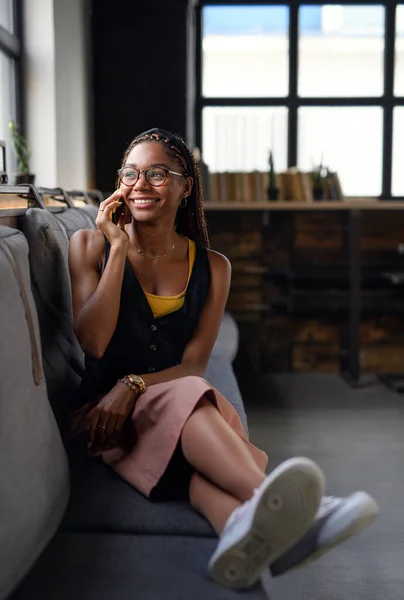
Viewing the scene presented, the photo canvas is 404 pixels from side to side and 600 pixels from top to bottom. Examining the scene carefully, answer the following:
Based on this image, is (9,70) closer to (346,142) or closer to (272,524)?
(346,142)

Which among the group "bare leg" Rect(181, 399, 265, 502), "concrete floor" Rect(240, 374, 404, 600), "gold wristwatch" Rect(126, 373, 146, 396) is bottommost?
"concrete floor" Rect(240, 374, 404, 600)

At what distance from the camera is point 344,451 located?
2963 millimetres

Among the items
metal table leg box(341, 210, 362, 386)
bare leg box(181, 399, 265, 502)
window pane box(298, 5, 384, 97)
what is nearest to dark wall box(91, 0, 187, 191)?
window pane box(298, 5, 384, 97)

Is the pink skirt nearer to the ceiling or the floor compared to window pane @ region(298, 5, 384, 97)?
nearer to the floor

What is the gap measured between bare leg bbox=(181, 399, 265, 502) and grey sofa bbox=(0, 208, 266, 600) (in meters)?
0.10

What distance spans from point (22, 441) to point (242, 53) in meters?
4.31

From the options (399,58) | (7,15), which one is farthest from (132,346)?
(399,58)

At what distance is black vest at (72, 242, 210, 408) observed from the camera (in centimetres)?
172

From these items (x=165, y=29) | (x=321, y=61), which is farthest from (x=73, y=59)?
(x=321, y=61)

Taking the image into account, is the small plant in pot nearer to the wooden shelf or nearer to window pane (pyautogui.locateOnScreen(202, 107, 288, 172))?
the wooden shelf

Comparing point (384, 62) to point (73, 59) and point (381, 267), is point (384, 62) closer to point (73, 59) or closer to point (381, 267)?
point (381, 267)

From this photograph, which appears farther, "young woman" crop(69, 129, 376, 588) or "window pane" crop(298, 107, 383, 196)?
"window pane" crop(298, 107, 383, 196)

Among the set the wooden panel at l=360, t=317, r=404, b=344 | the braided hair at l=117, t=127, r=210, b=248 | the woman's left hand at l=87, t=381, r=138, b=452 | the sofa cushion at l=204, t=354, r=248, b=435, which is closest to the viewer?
the woman's left hand at l=87, t=381, r=138, b=452

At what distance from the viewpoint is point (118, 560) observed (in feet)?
3.89
